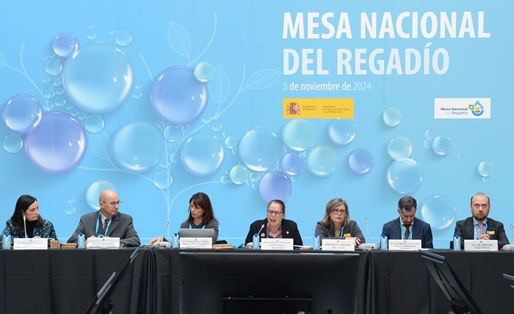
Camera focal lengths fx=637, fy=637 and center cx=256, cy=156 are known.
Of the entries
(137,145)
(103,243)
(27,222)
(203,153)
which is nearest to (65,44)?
(137,145)

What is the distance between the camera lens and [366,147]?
6.32 metres

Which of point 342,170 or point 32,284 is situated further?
point 342,170

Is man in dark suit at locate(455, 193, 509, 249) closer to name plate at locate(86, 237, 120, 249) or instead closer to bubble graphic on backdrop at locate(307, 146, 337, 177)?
bubble graphic on backdrop at locate(307, 146, 337, 177)

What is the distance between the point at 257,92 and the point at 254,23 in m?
0.69

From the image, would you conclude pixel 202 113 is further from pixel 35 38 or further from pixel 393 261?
pixel 393 261

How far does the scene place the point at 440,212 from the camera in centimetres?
620

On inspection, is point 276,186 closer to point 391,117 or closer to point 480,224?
point 391,117

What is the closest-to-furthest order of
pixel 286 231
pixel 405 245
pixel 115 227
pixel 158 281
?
pixel 158 281
pixel 405 245
pixel 115 227
pixel 286 231

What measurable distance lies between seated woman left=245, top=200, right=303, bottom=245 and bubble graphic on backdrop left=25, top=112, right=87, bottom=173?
220 cm

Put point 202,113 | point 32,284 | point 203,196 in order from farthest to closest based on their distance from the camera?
point 202,113 < point 203,196 < point 32,284

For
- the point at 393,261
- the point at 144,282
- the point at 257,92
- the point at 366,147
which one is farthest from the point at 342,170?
the point at 144,282

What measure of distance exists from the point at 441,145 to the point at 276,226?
2247mm

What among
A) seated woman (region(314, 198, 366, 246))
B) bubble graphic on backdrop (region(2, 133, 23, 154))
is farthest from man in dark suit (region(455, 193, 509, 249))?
bubble graphic on backdrop (region(2, 133, 23, 154))

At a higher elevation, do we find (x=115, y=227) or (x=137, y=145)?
(x=137, y=145)
